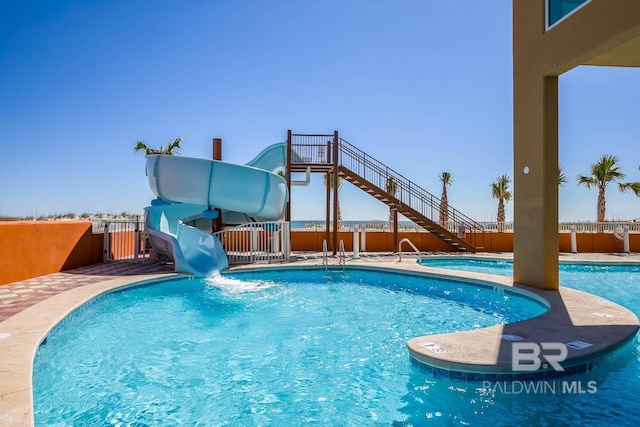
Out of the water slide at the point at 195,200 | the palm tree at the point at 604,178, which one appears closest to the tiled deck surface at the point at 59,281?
the water slide at the point at 195,200

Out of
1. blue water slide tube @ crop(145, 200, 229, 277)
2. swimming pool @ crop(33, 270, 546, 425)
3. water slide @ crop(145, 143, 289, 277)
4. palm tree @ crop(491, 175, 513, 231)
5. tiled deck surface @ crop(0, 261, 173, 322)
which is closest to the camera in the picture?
swimming pool @ crop(33, 270, 546, 425)

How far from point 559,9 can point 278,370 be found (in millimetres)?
7217

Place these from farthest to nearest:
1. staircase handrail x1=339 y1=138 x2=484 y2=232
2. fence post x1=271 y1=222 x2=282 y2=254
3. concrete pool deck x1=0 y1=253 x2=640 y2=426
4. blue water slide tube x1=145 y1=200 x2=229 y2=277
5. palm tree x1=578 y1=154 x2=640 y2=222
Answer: palm tree x1=578 y1=154 x2=640 y2=222 < staircase handrail x1=339 y1=138 x2=484 y2=232 < fence post x1=271 y1=222 x2=282 y2=254 < blue water slide tube x1=145 y1=200 x2=229 y2=277 < concrete pool deck x1=0 y1=253 x2=640 y2=426

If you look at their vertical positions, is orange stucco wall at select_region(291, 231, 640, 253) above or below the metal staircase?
below

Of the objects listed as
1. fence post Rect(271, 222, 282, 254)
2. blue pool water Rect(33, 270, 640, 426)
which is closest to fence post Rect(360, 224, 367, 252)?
fence post Rect(271, 222, 282, 254)

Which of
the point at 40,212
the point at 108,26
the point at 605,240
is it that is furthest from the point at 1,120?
the point at 605,240

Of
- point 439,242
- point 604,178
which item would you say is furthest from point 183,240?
point 604,178

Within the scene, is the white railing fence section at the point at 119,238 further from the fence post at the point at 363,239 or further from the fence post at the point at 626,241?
the fence post at the point at 626,241

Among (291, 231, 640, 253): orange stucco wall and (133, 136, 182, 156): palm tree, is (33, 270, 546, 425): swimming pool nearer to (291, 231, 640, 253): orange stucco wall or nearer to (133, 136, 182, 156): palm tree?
(291, 231, 640, 253): orange stucco wall

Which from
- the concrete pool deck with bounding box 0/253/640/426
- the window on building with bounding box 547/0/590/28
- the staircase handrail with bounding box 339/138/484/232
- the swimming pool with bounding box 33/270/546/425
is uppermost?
the window on building with bounding box 547/0/590/28

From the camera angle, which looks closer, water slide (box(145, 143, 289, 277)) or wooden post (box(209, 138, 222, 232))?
water slide (box(145, 143, 289, 277))

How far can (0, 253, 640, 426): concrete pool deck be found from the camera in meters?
3.20

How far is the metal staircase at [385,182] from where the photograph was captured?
1406cm

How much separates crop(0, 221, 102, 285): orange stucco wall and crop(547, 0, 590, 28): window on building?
11.1 m
